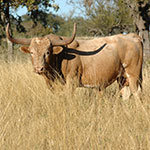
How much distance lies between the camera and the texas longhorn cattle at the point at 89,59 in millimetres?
4875

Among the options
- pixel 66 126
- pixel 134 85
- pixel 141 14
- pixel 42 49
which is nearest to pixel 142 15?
pixel 141 14

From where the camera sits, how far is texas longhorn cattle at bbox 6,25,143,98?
4.88 meters

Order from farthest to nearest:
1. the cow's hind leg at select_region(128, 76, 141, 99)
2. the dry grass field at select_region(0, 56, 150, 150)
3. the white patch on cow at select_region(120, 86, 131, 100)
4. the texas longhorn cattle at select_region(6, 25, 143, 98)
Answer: the white patch on cow at select_region(120, 86, 131, 100)
the cow's hind leg at select_region(128, 76, 141, 99)
the texas longhorn cattle at select_region(6, 25, 143, 98)
the dry grass field at select_region(0, 56, 150, 150)

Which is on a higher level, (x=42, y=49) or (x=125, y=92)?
(x=42, y=49)

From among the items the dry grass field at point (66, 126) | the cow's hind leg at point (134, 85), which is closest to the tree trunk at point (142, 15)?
the cow's hind leg at point (134, 85)

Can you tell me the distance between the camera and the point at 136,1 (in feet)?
31.6

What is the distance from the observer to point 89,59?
219 inches

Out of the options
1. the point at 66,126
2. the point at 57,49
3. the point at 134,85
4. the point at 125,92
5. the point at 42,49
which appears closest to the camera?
the point at 66,126

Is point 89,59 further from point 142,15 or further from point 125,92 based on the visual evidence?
point 142,15

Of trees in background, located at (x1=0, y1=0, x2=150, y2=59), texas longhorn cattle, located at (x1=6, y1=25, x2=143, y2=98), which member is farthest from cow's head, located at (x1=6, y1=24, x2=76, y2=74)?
trees in background, located at (x1=0, y1=0, x2=150, y2=59)

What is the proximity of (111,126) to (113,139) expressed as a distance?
40 cm

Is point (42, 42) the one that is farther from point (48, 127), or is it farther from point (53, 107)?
point (48, 127)

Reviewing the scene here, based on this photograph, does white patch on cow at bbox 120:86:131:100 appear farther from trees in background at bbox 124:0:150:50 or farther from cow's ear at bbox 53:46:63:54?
trees in background at bbox 124:0:150:50

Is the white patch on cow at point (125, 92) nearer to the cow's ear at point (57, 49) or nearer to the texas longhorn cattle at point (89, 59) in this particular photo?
the texas longhorn cattle at point (89, 59)
